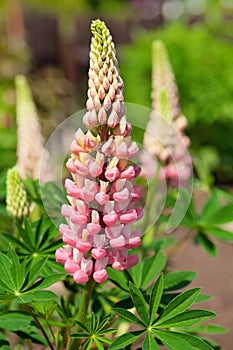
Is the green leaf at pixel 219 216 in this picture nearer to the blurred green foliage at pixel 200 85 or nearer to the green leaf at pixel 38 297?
the green leaf at pixel 38 297

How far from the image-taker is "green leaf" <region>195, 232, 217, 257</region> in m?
1.78

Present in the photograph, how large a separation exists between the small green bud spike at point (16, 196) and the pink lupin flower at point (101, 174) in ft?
1.08

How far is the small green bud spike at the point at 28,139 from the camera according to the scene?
2.18 metres

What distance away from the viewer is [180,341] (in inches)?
47.8

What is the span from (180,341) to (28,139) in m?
1.17

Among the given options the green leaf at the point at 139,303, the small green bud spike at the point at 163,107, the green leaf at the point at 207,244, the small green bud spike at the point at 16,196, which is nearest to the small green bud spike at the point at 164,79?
the small green bud spike at the point at 163,107

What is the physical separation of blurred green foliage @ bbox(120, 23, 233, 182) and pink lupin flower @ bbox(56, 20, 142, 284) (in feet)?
16.1

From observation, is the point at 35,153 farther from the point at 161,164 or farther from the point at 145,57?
the point at 145,57

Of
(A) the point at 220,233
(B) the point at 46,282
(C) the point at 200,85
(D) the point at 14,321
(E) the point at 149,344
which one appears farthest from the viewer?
(C) the point at 200,85

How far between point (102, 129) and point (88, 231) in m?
0.21

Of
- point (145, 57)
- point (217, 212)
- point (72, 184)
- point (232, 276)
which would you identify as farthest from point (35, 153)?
point (145, 57)

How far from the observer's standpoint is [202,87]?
616 cm

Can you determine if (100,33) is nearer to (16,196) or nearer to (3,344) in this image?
(16,196)

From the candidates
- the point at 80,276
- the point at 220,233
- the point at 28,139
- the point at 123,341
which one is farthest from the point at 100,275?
the point at 28,139
